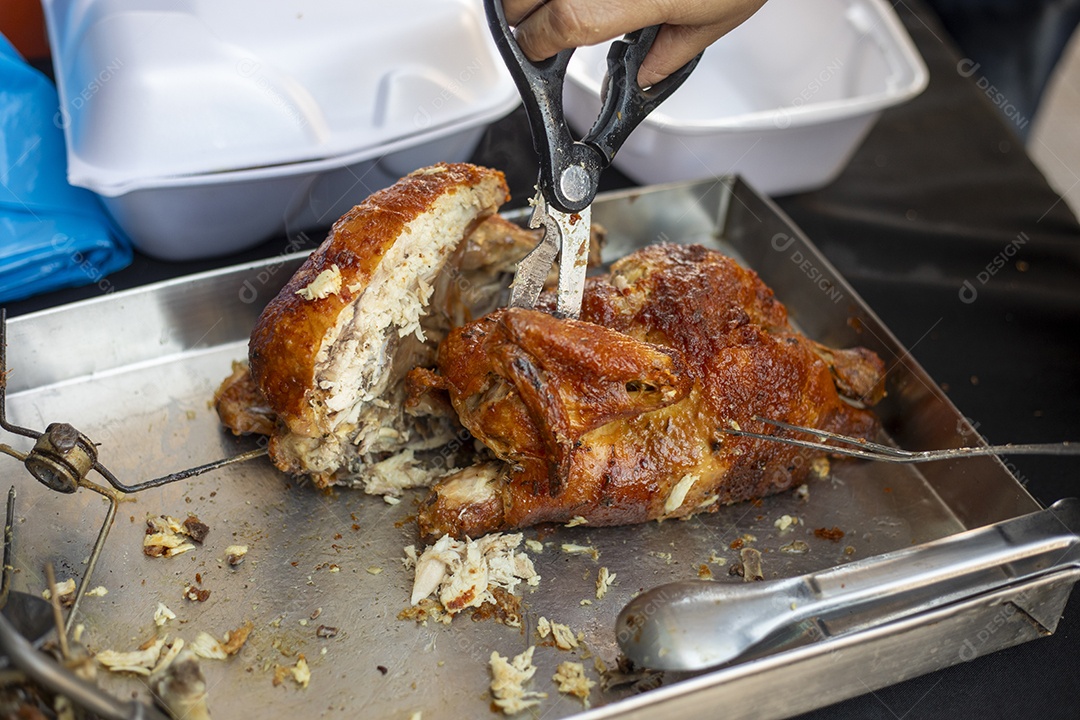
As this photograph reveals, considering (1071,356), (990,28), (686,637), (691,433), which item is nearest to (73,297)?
(691,433)

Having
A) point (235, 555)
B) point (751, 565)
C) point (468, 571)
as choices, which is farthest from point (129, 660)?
point (751, 565)

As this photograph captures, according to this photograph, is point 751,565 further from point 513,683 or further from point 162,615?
point 162,615

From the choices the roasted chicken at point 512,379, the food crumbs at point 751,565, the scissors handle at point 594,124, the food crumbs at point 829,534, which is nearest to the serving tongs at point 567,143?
the scissors handle at point 594,124

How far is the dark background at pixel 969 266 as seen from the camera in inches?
87.1

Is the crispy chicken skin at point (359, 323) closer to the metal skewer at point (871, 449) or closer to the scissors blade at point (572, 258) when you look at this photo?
the scissors blade at point (572, 258)

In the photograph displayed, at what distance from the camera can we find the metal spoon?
4.88ft

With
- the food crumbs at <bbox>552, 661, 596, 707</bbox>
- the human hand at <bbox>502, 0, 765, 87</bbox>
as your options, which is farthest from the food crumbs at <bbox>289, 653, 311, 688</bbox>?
the human hand at <bbox>502, 0, 765, 87</bbox>

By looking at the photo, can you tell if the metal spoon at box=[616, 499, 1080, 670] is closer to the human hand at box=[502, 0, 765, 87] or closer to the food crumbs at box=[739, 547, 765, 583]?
the food crumbs at box=[739, 547, 765, 583]

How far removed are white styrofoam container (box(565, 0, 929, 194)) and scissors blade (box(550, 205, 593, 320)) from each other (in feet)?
3.05

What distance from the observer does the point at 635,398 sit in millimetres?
1746

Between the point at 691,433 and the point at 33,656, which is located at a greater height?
the point at 33,656

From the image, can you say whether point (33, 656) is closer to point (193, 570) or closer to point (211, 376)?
point (193, 570)

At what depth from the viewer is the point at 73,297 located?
2471mm

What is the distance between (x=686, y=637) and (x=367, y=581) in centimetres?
70
